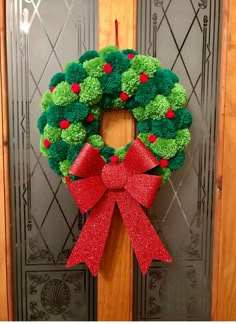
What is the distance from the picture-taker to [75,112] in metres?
0.86

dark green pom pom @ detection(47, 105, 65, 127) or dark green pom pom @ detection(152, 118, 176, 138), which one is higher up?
dark green pom pom @ detection(47, 105, 65, 127)

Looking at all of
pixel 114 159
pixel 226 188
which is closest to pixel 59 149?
pixel 114 159

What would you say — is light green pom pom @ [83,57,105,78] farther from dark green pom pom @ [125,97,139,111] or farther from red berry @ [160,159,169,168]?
red berry @ [160,159,169,168]

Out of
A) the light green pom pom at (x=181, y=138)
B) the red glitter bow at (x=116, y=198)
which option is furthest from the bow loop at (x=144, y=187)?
the light green pom pom at (x=181, y=138)

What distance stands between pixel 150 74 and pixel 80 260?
52 centimetres

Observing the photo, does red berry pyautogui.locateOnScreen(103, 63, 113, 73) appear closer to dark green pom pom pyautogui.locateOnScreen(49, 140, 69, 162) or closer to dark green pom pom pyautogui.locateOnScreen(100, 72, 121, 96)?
dark green pom pom pyautogui.locateOnScreen(100, 72, 121, 96)

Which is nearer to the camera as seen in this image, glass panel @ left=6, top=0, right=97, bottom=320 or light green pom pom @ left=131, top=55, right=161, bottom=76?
light green pom pom @ left=131, top=55, right=161, bottom=76

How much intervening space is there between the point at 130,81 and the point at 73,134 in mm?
192

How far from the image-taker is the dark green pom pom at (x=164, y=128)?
0.87 m

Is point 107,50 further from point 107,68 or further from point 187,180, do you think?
point 187,180

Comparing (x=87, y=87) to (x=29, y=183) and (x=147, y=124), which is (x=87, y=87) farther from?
(x=29, y=183)

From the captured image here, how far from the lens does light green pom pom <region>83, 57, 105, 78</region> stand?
86 cm

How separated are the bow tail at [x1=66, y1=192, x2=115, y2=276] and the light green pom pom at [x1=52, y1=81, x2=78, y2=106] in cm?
27

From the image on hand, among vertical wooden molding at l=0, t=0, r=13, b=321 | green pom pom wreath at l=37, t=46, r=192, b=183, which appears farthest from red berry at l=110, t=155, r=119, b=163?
vertical wooden molding at l=0, t=0, r=13, b=321
